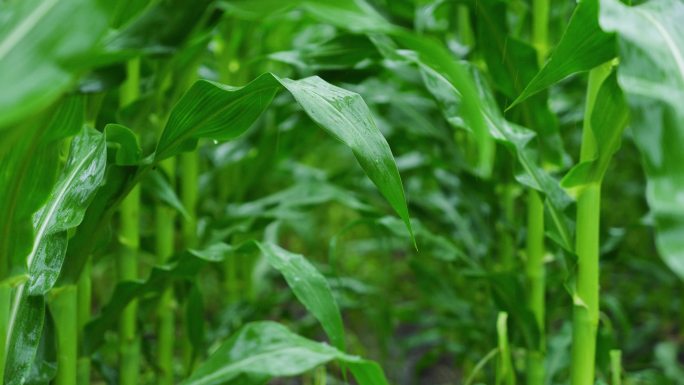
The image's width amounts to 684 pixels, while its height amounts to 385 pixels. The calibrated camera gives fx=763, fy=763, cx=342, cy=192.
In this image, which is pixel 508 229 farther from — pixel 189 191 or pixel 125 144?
pixel 125 144

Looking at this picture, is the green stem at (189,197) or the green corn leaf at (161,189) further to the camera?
the green stem at (189,197)

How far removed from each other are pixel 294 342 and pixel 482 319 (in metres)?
0.77

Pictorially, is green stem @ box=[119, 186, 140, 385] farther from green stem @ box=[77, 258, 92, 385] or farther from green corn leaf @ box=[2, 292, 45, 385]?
green corn leaf @ box=[2, 292, 45, 385]

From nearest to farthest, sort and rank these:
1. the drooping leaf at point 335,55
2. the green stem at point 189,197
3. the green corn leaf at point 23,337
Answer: the green corn leaf at point 23,337, the drooping leaf at point 335,55, the green stem at point 189,197

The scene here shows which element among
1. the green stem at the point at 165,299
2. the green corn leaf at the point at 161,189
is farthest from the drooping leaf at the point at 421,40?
the green stem at the point at 165,299

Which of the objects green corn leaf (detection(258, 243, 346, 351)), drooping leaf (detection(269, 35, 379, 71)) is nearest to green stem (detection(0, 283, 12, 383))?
green corn leaf (detection(258, 243, 346, 351))

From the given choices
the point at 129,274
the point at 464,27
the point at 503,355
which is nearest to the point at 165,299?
the point at 129,274

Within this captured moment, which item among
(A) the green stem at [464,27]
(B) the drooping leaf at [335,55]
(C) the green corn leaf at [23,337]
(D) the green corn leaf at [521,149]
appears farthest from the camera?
(A) the green stem at [464,27]

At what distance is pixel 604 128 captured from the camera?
0.65 m

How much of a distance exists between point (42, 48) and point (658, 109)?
33 cm

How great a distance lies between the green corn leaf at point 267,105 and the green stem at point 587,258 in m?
0.23

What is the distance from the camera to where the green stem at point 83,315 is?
773 mm

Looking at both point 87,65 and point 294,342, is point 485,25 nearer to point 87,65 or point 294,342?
point 294,342

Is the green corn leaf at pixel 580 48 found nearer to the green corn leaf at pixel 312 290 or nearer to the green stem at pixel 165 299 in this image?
the green corn leaf at pixel 312 290
